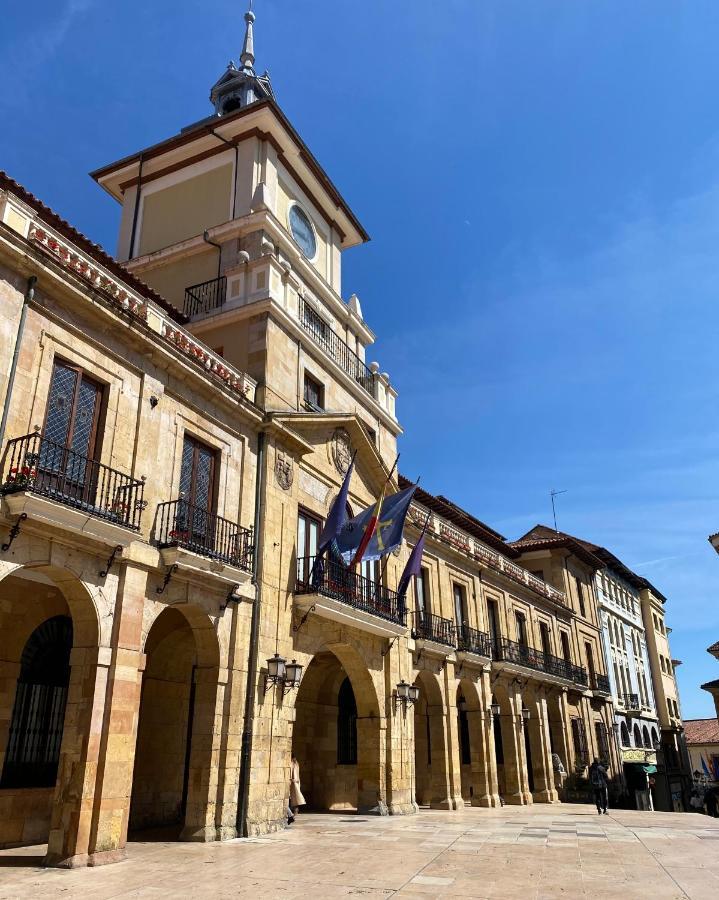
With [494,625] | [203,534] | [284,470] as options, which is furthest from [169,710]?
[494,625]

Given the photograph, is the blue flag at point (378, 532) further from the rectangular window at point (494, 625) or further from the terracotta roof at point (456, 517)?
the rectangular window at point (494, 625)

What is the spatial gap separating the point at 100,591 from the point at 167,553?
1.35 meters

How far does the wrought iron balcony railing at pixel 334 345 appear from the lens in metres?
18.7

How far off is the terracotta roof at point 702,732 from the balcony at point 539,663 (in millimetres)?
35871

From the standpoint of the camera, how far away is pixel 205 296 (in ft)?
60.8

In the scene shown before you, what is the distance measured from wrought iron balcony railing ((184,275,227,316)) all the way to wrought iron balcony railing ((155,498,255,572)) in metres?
6.51

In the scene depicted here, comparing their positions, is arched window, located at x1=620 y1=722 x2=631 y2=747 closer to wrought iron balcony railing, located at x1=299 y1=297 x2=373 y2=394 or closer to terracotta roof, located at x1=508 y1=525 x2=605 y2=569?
terracotta roof, located at x1=508 y1=525 x2=605 y2=569

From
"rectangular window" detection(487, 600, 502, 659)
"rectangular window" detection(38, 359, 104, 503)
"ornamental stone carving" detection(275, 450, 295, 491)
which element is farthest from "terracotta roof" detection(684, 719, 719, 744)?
"rectangular window" detection(38, 359, 104, 503)

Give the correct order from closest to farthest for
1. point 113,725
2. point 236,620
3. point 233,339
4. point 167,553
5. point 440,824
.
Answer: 1. point 113,725
2. point 167,553
3. point 236,620
4. point 440,824
5. point 233,339

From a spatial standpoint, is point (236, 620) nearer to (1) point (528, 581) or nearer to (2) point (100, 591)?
(2) point (100, 591)

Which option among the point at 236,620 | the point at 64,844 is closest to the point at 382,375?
the point at 236,620

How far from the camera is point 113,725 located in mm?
10250

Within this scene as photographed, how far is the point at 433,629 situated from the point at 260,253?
1248 cm

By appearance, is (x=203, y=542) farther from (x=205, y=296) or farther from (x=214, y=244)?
(x=214, y=244)
